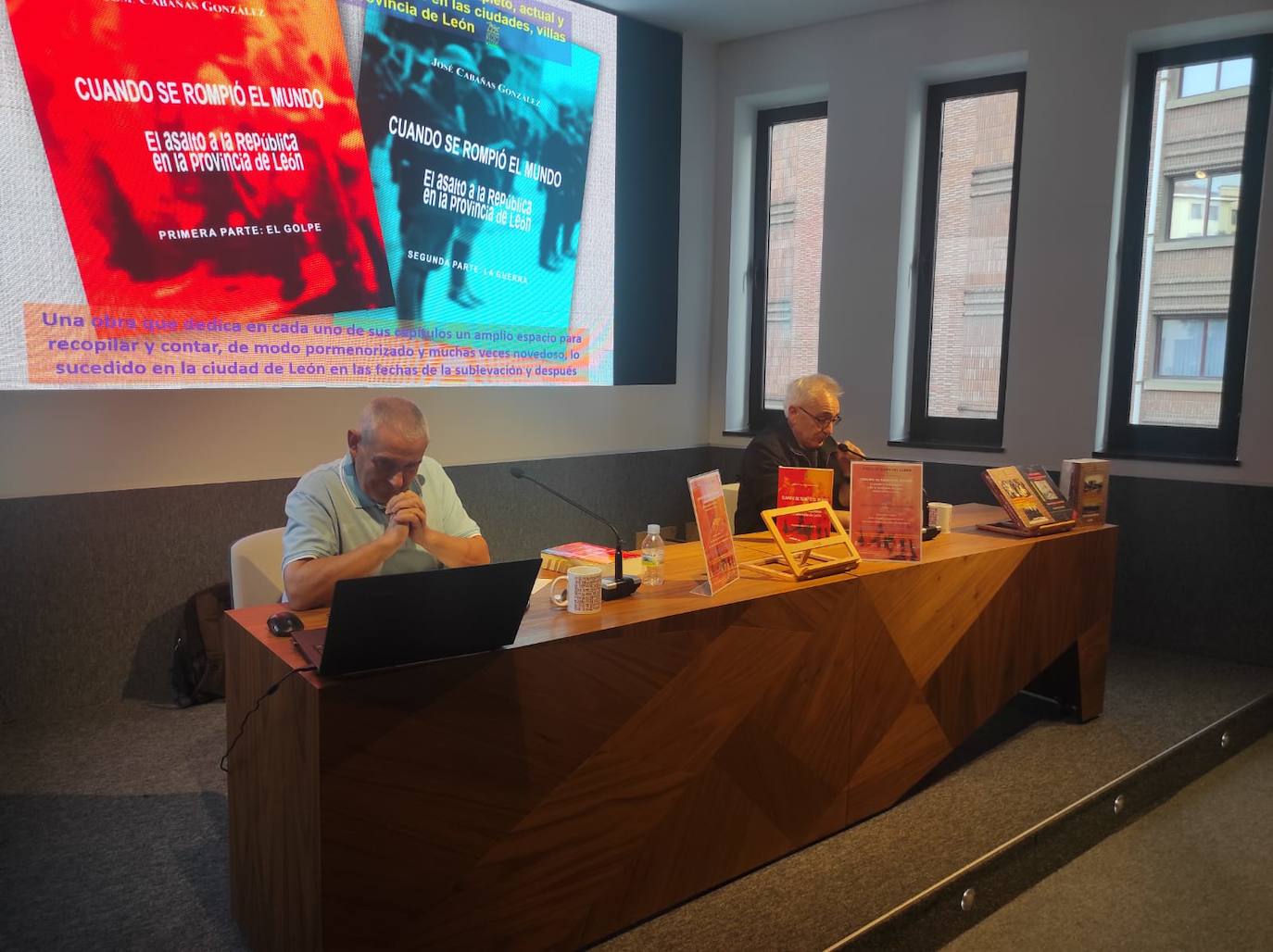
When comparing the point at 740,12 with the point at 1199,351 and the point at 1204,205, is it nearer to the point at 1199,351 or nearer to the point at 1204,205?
the point at 1204,205

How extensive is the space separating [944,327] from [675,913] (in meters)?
3.41

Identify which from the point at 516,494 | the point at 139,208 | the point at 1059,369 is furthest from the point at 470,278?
the point at 1059,369

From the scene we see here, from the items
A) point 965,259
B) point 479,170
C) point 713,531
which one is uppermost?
point 479,170

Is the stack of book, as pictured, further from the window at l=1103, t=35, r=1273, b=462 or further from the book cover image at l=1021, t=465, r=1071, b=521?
the window at l=1103, t=35, r=1273, b=462

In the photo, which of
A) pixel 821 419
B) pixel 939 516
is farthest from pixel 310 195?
pixel 939 516

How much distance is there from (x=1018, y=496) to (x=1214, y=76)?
222 centimetres

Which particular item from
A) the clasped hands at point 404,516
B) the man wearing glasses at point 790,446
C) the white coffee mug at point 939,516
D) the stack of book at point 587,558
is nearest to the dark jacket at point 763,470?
the man wearing glasses at point 790,446

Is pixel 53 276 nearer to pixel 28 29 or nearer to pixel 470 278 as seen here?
pixel 28 29

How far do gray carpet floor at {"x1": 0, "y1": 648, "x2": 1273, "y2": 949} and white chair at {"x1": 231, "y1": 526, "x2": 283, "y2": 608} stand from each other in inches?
23.2

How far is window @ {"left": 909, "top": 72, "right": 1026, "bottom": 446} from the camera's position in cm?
448

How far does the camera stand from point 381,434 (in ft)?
6.98

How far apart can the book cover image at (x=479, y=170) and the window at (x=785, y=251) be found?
1.17m

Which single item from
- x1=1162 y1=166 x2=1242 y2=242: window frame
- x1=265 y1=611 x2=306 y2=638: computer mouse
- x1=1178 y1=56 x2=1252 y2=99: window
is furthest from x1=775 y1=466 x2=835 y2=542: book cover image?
x1=1178 y1=56 x2=1252 y2=99: window

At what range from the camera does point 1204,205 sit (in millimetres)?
4012
